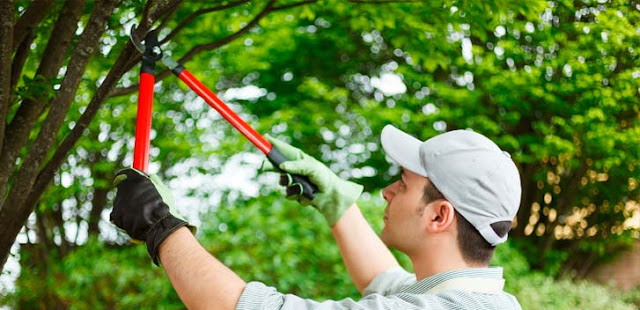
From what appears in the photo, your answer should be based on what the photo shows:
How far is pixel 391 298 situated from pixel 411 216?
0.28m

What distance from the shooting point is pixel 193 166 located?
9703mm

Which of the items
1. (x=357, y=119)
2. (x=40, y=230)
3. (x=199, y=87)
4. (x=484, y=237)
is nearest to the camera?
(x=484, y=237)

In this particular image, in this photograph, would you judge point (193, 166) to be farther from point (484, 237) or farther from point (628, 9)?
point (484, 237)

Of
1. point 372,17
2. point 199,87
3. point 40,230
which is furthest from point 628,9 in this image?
point 40,230

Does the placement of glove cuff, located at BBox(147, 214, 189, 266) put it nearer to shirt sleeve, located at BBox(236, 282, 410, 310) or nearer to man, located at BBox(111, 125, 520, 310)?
man, located at BBox(111, 125, 520, 310)

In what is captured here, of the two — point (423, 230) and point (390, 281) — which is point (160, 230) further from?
point (390, 281)

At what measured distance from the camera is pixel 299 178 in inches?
112

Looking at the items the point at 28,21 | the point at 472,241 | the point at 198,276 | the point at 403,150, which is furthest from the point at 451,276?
the point at 28,21

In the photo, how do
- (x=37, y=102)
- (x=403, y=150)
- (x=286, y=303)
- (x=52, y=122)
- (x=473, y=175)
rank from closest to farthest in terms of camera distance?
(x=286, y=303)
(x=473, y=175)
(x=403, y=150)
(x=52, y=122)
(x=37, y=102)

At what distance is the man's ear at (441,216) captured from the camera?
2.06 meters

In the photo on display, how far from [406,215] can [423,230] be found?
0.06 meters

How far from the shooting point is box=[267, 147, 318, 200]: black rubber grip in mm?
2816

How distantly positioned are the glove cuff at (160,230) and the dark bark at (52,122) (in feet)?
3.41

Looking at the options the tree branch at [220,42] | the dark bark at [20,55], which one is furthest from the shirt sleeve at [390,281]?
the dark bark at [20,55]
